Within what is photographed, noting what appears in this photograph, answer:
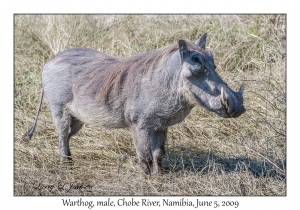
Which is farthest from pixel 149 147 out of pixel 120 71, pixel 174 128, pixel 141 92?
pixel 174 128

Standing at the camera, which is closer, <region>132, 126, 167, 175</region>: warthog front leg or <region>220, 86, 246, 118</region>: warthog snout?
<region>220, 86, 246, 118</region>: warthog snout

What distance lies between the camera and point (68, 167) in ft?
14.9

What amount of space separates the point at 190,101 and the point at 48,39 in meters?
3.87

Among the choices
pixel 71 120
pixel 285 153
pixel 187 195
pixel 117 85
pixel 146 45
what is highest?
pixel 146 45

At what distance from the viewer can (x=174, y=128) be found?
5188 mm

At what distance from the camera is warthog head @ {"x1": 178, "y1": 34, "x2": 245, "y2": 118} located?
141 inches

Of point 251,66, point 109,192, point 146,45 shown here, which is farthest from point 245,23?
point 109,192

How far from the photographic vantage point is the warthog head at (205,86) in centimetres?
359

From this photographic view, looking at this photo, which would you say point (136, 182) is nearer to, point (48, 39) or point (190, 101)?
point (190, 101)

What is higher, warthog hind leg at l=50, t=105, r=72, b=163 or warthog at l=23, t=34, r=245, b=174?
warthog at l=23, t=34, r=245, b=174

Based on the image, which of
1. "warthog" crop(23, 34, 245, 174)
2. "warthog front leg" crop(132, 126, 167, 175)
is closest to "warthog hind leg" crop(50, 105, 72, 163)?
"warthog" crop(23, 34, 245, 174)

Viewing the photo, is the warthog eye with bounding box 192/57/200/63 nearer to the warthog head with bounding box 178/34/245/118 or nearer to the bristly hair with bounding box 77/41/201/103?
the warthog head with bounding box 178/34/245/118

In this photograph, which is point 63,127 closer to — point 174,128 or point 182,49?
point 174,128

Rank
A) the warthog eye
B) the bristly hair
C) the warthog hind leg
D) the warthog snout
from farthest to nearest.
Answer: the warthog hind leg
the bristly hair
the warthog eye
the warthog snout
